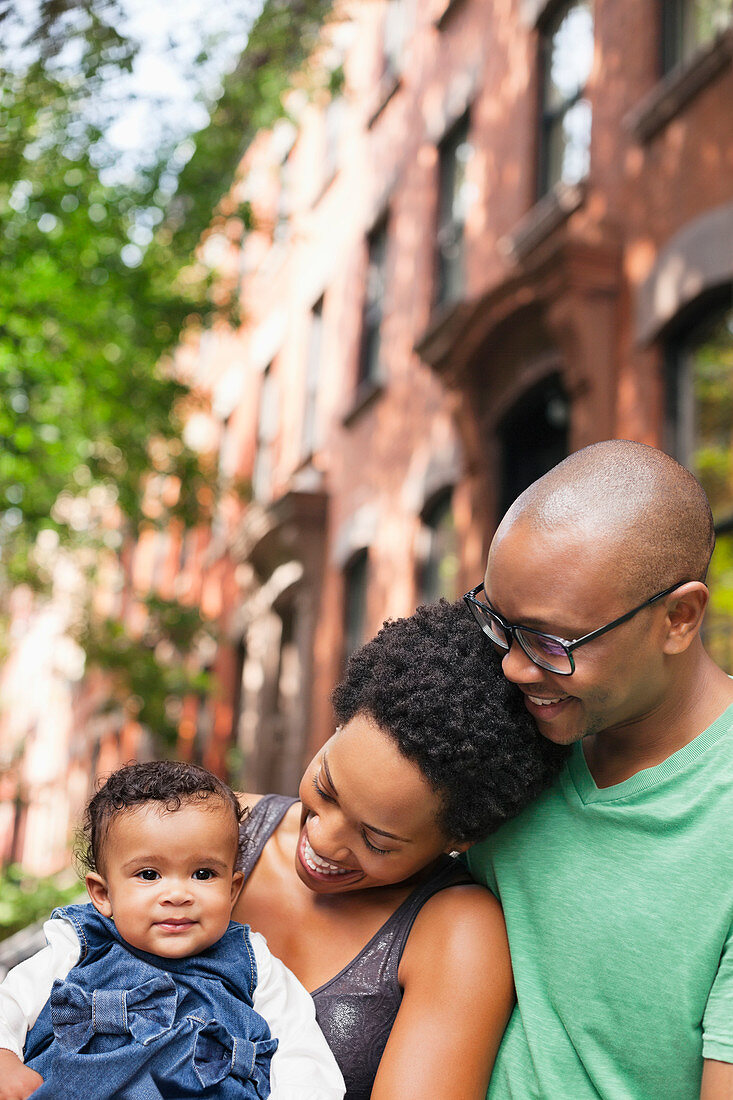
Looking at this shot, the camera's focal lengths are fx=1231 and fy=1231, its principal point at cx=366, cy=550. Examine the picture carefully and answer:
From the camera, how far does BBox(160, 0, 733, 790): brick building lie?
8.70 meters

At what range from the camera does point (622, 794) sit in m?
2.35

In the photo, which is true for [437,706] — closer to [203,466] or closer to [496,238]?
[496,238]

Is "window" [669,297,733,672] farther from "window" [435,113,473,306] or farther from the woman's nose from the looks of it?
the woman's nose

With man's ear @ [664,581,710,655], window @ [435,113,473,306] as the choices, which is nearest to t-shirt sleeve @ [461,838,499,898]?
man's ear @ [664,581,710,655]

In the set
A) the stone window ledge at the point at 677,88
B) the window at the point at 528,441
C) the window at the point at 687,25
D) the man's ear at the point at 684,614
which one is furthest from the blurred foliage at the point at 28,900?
the man's ear at the point at 684,614

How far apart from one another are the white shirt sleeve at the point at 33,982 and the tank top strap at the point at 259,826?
418 millimetres

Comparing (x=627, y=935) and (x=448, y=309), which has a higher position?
(x=627, y=935)

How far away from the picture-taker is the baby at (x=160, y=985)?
7.92ft

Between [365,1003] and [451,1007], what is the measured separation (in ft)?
0.82

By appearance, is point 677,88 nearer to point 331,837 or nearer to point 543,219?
point 543,219

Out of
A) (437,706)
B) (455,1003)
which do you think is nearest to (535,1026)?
(455,1003)

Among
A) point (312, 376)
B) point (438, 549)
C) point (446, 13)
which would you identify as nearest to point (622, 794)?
point (438, 549)

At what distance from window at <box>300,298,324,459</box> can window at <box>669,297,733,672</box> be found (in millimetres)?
9118

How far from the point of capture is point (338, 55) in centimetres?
1722
